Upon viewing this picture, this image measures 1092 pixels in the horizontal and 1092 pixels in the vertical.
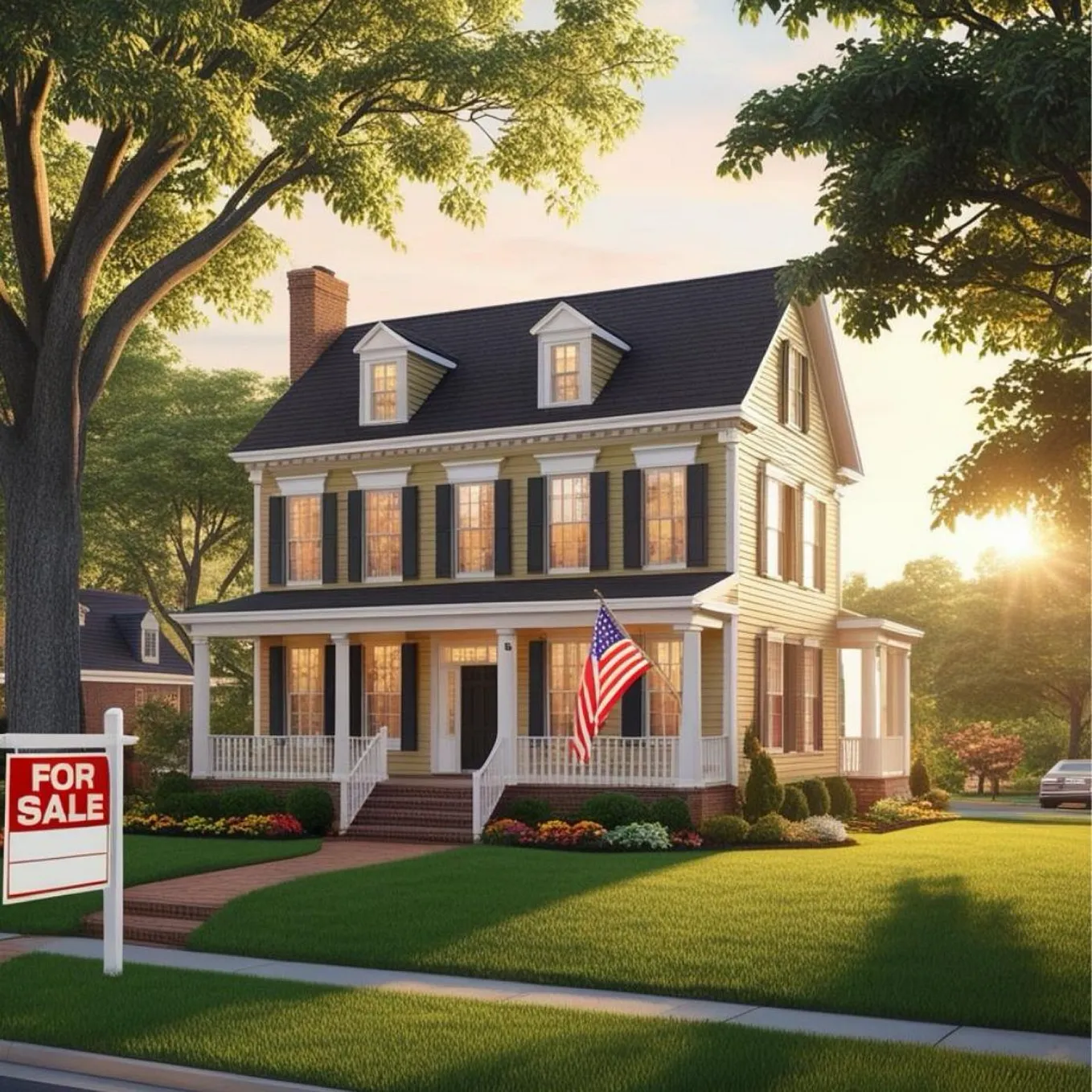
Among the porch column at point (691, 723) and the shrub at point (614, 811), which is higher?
the porch column at point (691, 723)

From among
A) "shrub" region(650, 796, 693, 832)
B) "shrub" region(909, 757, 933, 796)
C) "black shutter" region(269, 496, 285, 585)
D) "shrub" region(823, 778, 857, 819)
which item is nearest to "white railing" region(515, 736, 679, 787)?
"shrub" region(650, 796, 693, 832)

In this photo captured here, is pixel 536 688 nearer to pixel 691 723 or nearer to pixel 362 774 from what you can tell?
pixel 362 774

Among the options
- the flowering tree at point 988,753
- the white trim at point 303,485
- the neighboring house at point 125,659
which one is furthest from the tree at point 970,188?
the neighboring house at point 125,659

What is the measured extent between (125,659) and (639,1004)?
43.7 metres

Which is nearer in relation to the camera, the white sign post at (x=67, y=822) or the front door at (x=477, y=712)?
the white sign post at (x=67, y=822)

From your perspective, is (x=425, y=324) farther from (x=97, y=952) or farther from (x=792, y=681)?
(x=97, y=952)

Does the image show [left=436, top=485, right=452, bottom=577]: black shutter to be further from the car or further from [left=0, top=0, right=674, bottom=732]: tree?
→ the car

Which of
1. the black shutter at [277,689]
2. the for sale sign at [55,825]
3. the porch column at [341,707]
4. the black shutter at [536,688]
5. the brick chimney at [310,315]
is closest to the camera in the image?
the for sale sign at [55,825]

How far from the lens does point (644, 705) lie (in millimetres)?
26750

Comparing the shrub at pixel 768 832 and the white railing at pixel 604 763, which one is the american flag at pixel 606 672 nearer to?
the white railing at pixel 604 763

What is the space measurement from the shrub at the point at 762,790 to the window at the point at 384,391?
10629 millimetres

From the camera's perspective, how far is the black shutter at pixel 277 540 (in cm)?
3091

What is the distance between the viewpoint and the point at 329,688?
29.8m

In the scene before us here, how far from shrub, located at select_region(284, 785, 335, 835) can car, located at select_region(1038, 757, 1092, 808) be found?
2360cm
